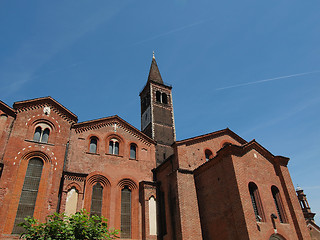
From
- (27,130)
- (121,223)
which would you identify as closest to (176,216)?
(121,223)

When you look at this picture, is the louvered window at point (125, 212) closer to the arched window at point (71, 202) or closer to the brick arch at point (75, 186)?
the brick arch at point (75, 186)

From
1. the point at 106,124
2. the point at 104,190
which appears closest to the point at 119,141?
the point at 106,124

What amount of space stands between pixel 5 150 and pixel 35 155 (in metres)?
1.80

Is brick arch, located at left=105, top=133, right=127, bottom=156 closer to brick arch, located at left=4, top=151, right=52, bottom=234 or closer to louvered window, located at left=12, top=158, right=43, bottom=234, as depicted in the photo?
brick arch, located at left=4, top=151, right=52, bottom=234

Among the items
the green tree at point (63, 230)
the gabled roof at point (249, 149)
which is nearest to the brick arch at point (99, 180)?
the green tree at point (63, 230)

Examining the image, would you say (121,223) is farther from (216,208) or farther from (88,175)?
(216,208)

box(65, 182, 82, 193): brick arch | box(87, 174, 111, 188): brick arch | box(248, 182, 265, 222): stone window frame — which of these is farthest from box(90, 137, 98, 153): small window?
box(248, 182, 265, 222): stone window frame

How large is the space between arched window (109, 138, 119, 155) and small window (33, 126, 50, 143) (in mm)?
4825

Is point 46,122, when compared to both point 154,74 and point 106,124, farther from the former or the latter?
point 154,74

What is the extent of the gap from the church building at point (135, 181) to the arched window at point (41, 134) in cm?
7

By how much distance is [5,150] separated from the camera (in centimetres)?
1708

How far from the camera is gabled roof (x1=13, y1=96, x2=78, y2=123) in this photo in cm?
1902

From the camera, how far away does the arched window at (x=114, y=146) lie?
21.2m

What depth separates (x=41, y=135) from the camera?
18828mm
